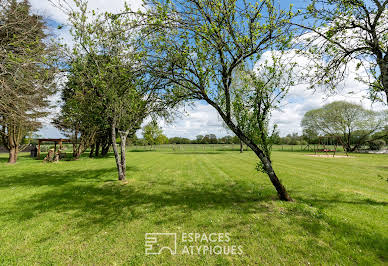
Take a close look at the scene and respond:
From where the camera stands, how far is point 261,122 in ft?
22.3

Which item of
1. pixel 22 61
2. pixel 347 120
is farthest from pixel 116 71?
pixel 347 120

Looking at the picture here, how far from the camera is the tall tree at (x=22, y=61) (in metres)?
6.52

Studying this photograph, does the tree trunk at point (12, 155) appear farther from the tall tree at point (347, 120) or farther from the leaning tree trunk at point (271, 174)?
the tall tree at point (347, 120)

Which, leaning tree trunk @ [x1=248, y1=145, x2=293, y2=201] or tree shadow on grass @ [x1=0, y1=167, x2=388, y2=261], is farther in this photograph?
leaning tree trunk @ [x1=248, y1=145, x2=293, y2=201]

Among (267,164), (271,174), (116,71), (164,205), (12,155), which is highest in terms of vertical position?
(116,71)

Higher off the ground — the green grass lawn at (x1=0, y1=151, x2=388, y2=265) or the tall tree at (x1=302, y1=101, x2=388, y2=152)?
the tall tree at (x1=302, y1=101, x2=388, y2=152)

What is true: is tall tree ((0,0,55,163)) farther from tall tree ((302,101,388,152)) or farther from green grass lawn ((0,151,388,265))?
tall tree ((302,101,388,152))

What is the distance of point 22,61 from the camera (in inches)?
256

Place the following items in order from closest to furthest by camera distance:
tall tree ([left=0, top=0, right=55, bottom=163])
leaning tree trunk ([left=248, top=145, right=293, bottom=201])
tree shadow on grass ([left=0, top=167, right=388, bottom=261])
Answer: tree shadow on grass ([left=0, top=167, right=388, bottom=261]) → tall tree ([left=0, top=0, right=55, bottom=163]) → leaning tree trunk ([left=248, top=145, right=293, bottom=201])

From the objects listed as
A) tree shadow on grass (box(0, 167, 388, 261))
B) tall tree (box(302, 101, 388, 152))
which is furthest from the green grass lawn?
tall tree (box(302, 101, 388, 152))

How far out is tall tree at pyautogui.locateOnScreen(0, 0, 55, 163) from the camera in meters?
6.52

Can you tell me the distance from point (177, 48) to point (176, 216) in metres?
6.23

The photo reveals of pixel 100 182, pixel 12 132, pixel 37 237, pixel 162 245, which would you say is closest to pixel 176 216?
pixel 162 245

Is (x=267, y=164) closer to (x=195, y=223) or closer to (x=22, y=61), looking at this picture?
(x=195, y=223)
